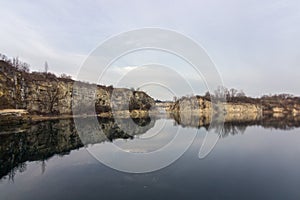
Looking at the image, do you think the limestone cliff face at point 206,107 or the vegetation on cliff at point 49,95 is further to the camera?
the limestone cliff face at point 206,107

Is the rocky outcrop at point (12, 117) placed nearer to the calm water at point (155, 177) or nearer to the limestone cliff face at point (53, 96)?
the limestone cliff face at point (53, 96)

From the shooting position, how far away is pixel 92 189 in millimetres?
9148

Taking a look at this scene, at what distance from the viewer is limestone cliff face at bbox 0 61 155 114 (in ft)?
138

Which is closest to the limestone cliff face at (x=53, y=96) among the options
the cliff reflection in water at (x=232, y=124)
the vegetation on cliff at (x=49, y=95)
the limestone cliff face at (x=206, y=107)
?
the vegetation on cliff at (x=49, y=95)

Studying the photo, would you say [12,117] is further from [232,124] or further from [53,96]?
[232,124]

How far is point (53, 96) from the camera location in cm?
5453

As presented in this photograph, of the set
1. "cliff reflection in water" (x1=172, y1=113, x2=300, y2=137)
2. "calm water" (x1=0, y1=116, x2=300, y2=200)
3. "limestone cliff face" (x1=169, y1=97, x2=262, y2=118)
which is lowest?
"calm water" (x1=0, y1=116, x2=300, y2=200)

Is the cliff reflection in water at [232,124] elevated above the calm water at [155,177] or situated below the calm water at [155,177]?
above

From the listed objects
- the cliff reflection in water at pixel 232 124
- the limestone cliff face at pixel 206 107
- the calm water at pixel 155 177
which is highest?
the limestone cliff face at pixel 206 107

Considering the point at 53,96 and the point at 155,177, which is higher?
the point at 53,96

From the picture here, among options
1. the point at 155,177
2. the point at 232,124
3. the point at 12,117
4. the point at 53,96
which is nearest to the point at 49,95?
the point at 53,96

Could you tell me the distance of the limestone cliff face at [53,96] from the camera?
42125 millimetres

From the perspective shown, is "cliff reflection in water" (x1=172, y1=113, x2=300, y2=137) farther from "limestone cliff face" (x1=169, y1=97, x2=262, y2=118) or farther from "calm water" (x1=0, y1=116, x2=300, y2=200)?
"limestone cliff face" (x1=169, y1=97, x2=262, y2=118)

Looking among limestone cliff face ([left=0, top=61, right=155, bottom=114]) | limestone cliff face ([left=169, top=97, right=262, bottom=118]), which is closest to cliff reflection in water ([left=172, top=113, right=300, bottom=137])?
limestone cliff face ([left=0, top=61, right=155, bottom=114])
